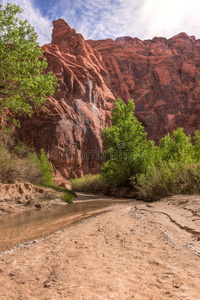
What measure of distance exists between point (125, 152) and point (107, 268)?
52.0 ft

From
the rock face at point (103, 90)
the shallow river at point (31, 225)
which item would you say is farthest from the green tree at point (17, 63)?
the rock face at point (103, 90)

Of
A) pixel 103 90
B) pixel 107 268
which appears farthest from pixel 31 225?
pixel 103 90

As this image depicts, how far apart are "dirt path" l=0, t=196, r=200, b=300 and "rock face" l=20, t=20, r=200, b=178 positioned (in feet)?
118

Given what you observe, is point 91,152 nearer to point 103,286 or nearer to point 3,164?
point 3,164

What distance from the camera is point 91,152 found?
42375 millimetres

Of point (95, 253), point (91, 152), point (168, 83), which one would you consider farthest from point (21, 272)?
point (168, 83)

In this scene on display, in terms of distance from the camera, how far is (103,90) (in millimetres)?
52281

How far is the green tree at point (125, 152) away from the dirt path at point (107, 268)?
14111 millimetres

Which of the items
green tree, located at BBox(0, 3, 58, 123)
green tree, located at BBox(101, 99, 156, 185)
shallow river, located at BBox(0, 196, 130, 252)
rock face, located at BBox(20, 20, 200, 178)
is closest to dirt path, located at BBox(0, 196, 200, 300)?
shallow river, located at BBox(0, 196, 130, 252)

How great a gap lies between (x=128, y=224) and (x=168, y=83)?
201ft

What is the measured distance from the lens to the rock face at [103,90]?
38500mm

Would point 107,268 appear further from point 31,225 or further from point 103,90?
point 103,90

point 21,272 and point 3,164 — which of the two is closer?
point 21,272

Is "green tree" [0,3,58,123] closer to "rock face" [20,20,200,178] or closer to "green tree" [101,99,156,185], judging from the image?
"green tree" [101,99,156,185]
